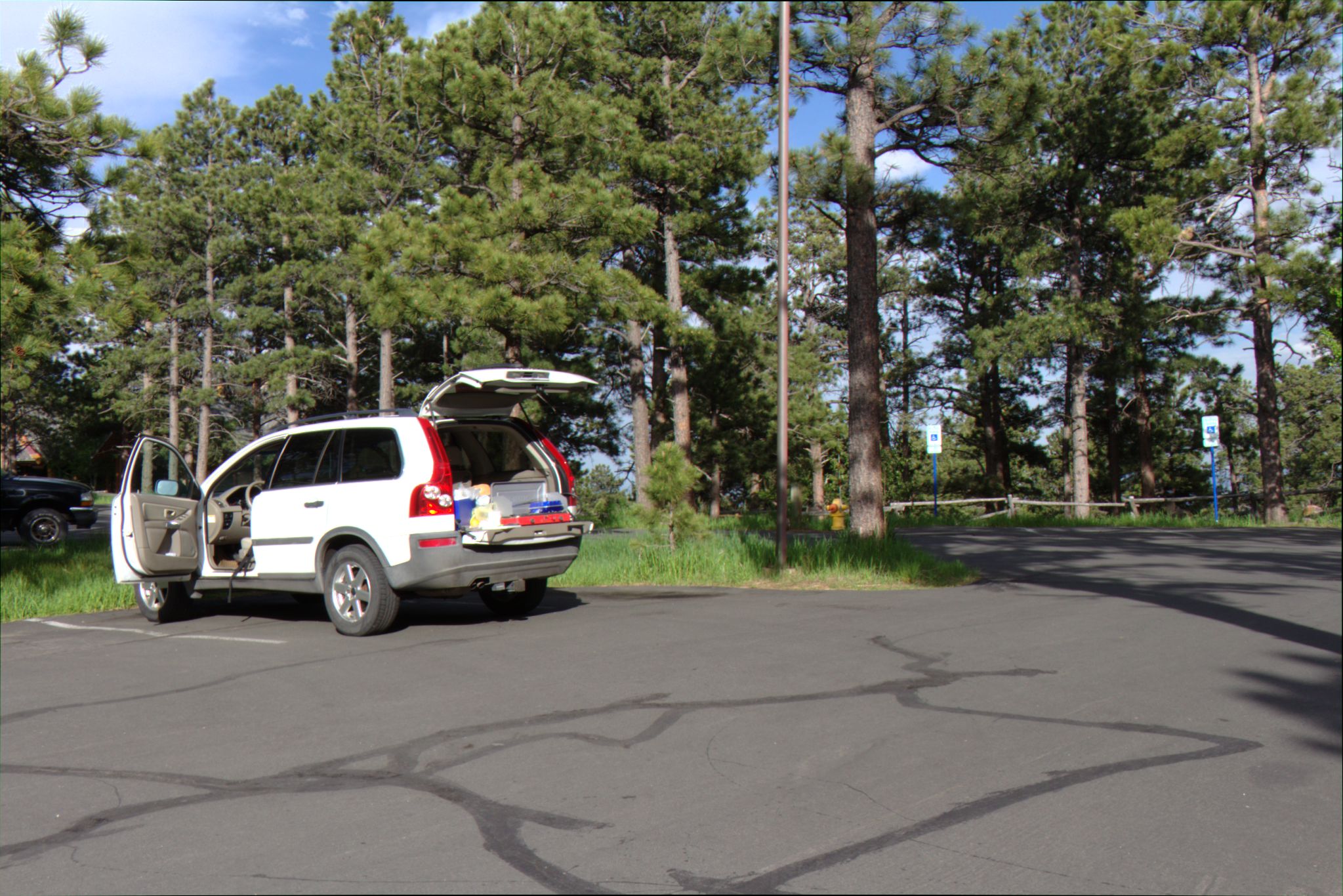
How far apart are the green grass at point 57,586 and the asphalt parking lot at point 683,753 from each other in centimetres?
218

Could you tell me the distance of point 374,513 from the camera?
27.8 feet

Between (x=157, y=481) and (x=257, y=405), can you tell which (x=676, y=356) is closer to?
(x=157, y=481)

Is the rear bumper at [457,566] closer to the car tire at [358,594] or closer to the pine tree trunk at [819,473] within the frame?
the car tire at [358,594]

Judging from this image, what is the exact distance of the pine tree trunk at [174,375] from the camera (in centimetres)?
4491

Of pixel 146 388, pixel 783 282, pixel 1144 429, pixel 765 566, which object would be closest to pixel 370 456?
pixel 765 566

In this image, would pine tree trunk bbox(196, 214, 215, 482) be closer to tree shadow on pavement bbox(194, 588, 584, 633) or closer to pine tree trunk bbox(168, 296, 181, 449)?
pine tree trunk bbox(168, 296, 181, 449)

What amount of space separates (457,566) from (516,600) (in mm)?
1805

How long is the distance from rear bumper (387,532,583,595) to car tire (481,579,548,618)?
0.98 meters

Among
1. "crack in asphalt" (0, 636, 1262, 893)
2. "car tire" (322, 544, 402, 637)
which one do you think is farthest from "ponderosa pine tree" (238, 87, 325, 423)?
"crack in asphalt" (0, 636, 1262, 893)

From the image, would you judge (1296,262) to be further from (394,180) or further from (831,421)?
(394,180)

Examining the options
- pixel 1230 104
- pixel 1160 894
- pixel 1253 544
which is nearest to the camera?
pixel 1160 894

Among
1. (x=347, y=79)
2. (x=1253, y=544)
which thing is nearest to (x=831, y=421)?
(x=347, y=79)

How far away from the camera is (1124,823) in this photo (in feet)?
12.9

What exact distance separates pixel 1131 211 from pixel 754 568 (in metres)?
18.7
